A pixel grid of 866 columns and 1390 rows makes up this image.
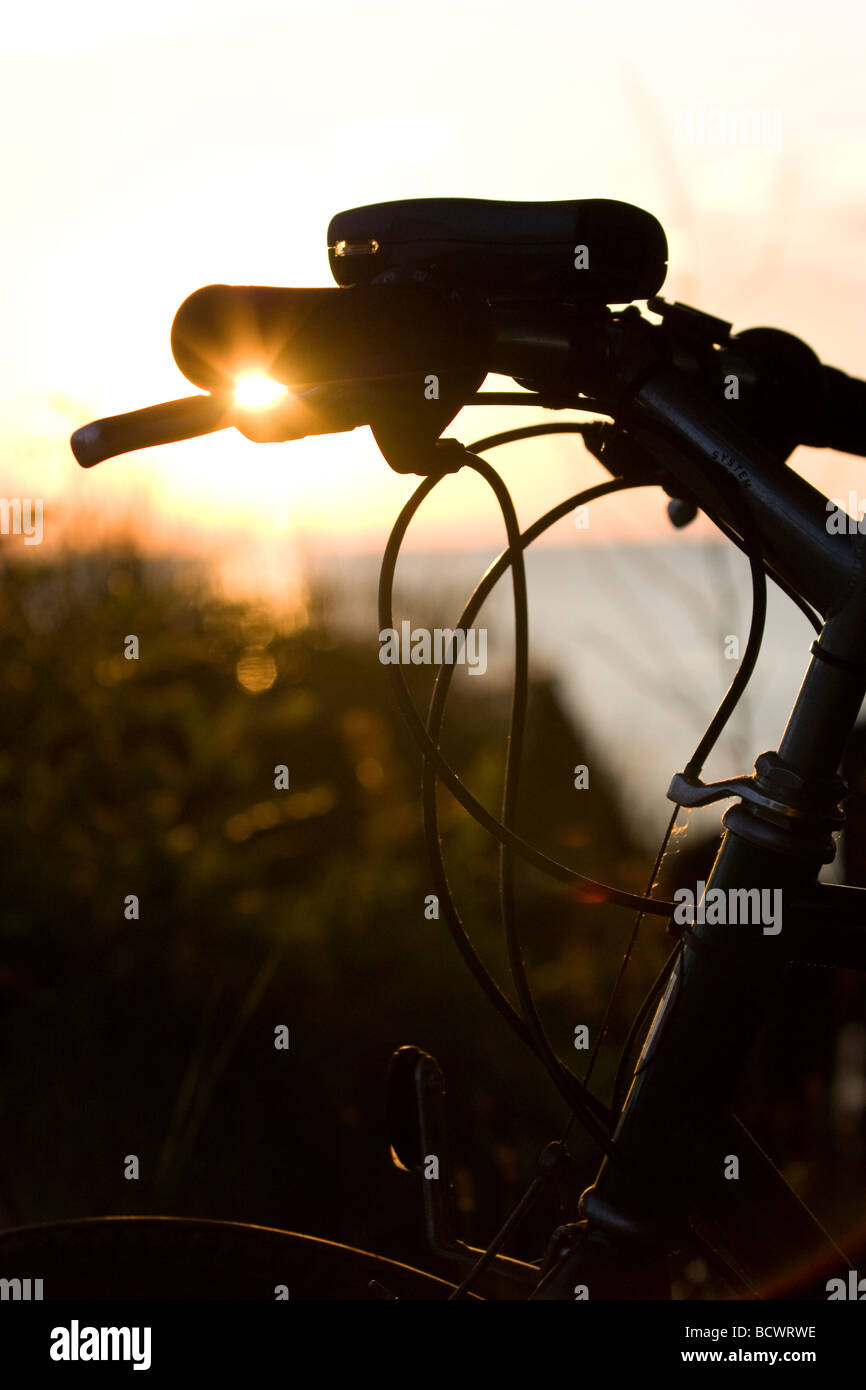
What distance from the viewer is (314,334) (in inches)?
34.4

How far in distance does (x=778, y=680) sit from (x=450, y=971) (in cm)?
944

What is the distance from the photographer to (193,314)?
86 centimetres

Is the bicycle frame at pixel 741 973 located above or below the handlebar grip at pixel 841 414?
below

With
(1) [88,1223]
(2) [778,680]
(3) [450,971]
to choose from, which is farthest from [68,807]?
(2) [778,680]

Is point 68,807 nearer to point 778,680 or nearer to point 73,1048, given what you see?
point 73,1048
